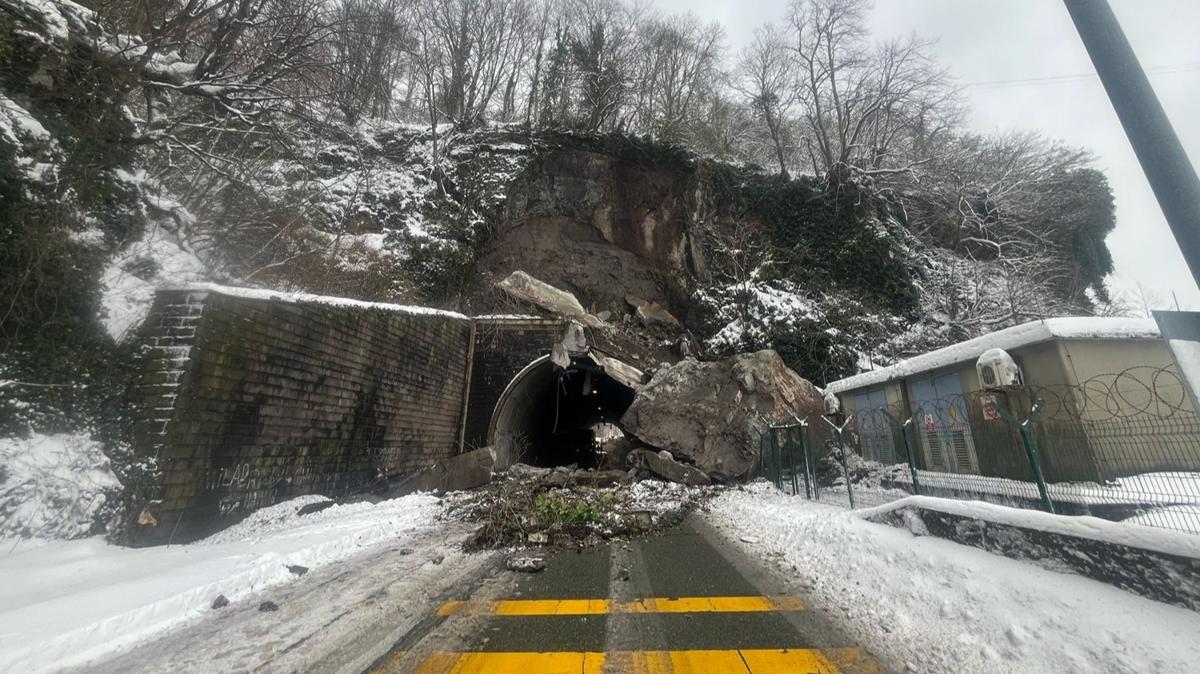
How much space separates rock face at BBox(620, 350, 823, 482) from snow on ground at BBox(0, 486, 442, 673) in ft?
21.6

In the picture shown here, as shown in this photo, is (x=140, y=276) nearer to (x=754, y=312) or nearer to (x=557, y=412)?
(x=557, y=412)

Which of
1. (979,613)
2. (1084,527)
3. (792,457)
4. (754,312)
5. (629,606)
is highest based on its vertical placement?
(754,312)

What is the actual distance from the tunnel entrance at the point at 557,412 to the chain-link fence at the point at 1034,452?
6288 mm

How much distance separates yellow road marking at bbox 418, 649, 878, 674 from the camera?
2.40 meters

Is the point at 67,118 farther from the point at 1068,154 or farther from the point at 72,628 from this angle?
the point at 1068,154

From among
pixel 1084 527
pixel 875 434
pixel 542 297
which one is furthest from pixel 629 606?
pixel 542 297

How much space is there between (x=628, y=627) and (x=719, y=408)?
26.9 ft

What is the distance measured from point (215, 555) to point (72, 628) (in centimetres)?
183

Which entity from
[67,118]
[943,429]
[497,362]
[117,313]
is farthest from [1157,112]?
[497,362]

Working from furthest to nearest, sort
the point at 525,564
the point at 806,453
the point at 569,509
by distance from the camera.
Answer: the point at 806,453
the point at 569,509
the point at 525,564

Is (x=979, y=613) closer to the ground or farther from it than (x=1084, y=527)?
closer to the ground

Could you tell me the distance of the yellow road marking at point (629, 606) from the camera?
3.32 meters

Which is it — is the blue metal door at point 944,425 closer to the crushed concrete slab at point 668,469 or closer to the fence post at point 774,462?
the fence post at point 774,462

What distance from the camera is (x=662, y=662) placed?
252 cm
